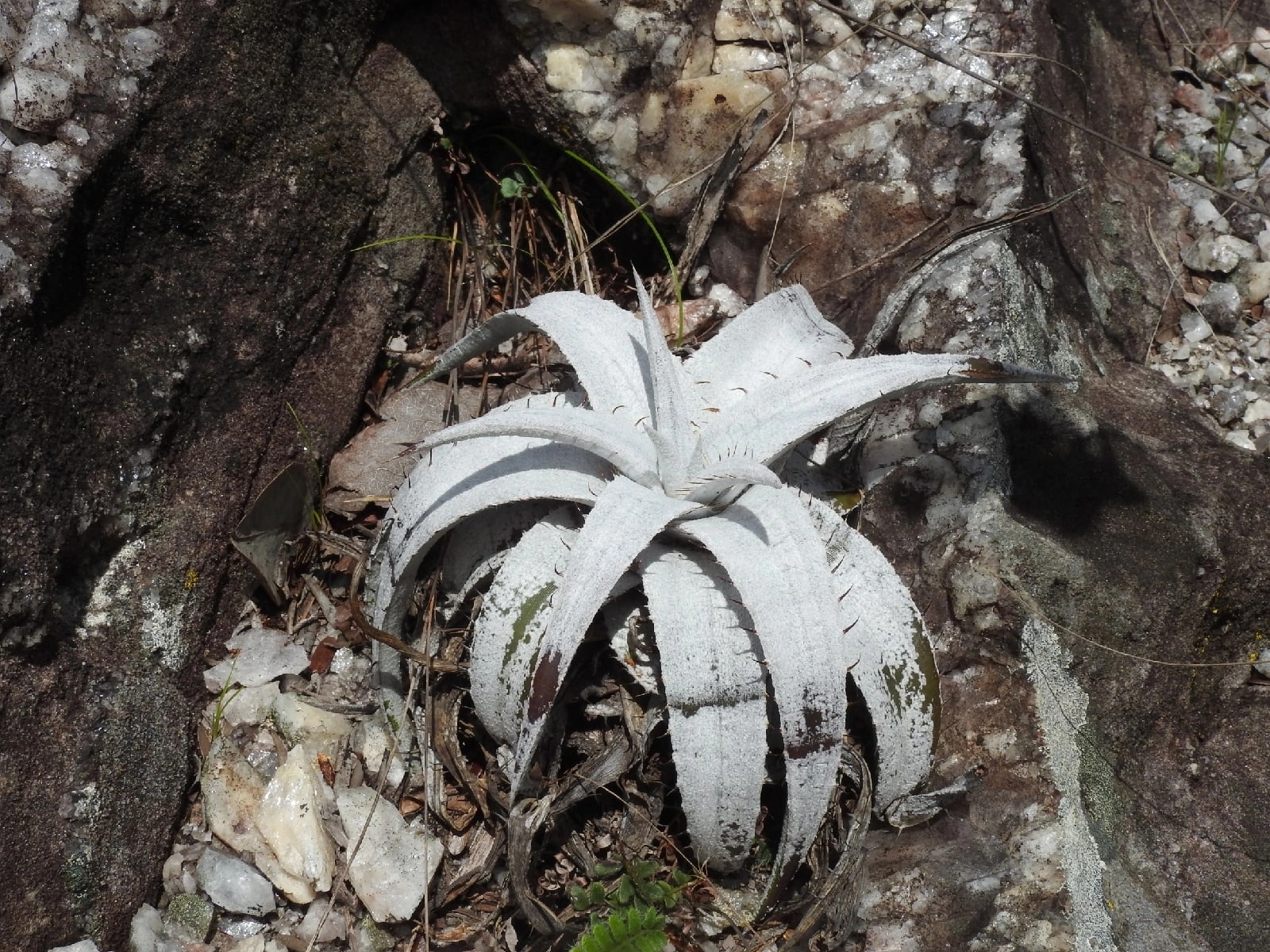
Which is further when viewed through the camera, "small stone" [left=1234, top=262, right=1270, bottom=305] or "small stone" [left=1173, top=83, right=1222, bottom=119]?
"small stone" [left=1173, top=83, right=1222, bottom=119]

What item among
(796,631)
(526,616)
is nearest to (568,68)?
(526,616)

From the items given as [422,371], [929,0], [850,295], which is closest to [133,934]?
[422,371]

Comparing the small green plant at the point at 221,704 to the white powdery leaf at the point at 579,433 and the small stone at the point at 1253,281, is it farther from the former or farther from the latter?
the small stone at the point at 1253,281

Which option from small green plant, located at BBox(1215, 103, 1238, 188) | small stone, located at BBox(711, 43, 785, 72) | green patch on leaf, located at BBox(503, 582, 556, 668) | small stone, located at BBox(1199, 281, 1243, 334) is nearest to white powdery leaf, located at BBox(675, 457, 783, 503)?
green patch on leaf, located at BBox(503, 582, 556, 668)

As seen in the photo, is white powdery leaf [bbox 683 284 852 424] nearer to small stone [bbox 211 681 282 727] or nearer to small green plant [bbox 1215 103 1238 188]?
small stone [bbox 211 681 282 727]

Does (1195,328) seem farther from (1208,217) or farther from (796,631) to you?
(796,631)

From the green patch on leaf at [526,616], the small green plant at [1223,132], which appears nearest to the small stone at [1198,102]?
the small green plant at [1223,132]
